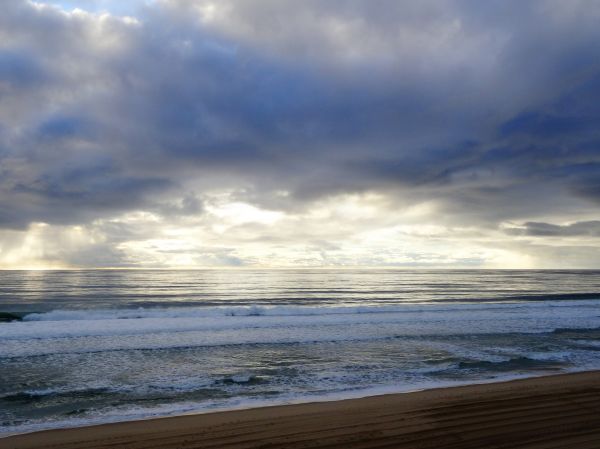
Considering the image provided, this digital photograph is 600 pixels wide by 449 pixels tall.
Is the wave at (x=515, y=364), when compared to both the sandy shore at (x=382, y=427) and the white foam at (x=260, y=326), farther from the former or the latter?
the white foam at (x=260, y=326)

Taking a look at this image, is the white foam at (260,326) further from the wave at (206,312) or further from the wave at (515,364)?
the wave at (515,364)

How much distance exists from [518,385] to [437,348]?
19.8 ft

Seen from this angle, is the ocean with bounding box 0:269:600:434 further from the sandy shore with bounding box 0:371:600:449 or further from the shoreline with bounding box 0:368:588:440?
the sandy shore with bounding box 0:371:600:449

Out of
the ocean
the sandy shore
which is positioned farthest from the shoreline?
the sandy shore

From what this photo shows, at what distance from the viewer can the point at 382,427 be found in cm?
709

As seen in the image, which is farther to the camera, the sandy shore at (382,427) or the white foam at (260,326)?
the white foam at (260,326)

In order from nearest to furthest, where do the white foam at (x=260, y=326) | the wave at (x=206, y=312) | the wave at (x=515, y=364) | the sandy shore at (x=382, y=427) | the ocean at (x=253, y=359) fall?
the sandy shore at (x=382, y=427) → the ocean at (x=253, y=359) → the wave at (x=515, y=364) → the white foam at (x=260, y=326) → the wave at (x=206, y=312)

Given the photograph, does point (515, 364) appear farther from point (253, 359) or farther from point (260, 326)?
point (260, 326)

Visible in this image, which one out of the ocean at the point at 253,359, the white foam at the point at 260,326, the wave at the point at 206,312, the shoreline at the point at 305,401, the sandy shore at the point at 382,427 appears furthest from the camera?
the wave at the point at 206,312

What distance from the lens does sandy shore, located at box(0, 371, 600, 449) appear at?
21.0 feet

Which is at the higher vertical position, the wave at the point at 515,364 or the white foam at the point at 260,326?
the white foam at the point at 260,326

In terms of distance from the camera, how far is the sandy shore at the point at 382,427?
21.0ft

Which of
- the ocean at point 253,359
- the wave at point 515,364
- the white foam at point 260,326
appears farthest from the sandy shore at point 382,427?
the white foam at point 260,326

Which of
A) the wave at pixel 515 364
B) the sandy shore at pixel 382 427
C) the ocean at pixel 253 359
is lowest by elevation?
the wave at pixel 515 364
